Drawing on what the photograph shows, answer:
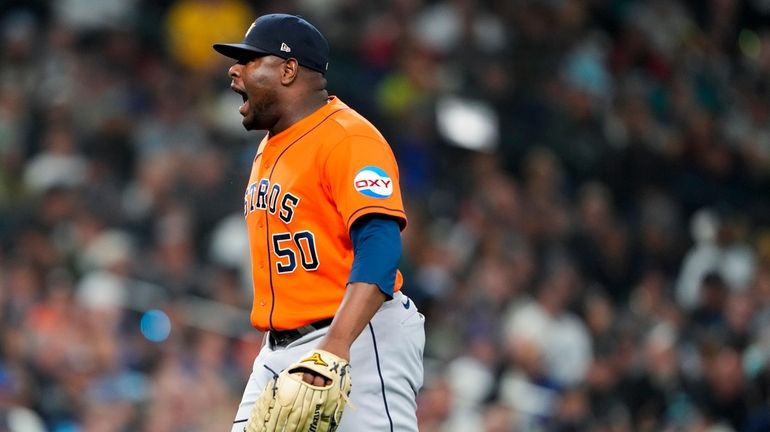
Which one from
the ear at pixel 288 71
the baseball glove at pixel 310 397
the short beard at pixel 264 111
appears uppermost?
the ear at pixel 288 71

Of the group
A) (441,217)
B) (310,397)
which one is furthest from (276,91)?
(441,217)

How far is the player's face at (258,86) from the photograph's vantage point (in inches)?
154

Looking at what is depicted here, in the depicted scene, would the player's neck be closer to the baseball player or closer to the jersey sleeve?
the baseball player

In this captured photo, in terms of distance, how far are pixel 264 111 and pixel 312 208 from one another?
0.33m

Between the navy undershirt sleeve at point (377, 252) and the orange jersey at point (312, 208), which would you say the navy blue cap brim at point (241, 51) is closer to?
the orange jersey at point (312, 208)

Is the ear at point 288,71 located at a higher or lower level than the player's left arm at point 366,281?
higher

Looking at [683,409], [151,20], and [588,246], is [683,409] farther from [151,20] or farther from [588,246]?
[151,20]

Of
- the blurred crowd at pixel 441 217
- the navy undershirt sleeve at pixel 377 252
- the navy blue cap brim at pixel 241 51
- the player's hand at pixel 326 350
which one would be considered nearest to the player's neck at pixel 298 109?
the navy blue cap brim at pixel 241 51

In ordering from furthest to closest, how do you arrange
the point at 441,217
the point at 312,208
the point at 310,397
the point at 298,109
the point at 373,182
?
the point at 441,217 < the point at 298,109 < the point at 312,208 < the point at 373,182 < the point at 310,397

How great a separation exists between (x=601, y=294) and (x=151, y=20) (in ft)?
13.8

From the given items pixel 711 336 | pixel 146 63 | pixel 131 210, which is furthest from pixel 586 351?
pixel 146 63

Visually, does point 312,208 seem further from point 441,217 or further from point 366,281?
point 441,217

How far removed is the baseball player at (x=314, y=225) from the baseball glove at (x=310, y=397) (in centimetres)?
5

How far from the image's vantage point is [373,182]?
12.2ft
